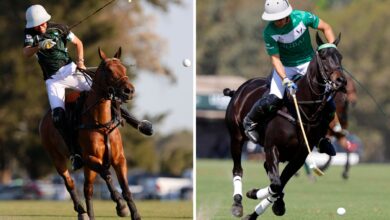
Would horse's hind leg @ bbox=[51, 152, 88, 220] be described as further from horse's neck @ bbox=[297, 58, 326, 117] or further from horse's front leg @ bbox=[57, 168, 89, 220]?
horse's neck @ bbox=[297, 58, 326, 117]

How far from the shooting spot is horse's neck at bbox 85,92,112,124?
15820mm

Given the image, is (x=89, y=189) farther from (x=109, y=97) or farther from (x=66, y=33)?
(x=66, y=33)

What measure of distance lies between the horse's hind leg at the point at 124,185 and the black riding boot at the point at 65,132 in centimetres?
65

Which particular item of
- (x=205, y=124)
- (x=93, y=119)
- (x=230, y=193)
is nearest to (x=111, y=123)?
(x=93, y=119)

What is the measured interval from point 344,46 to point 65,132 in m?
60.0

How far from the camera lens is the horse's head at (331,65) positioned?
14023 millimetres

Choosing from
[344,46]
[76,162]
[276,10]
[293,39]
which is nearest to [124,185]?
[76,162]

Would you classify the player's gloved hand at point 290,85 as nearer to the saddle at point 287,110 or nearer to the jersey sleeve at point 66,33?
the saddle at point 287,110

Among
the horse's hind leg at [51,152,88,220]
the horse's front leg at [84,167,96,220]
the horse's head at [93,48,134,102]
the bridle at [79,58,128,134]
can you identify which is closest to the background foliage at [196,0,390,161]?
the horse's hind leg at [51,152,88,220]

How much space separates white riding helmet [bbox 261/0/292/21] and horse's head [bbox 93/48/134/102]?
5.99 feet

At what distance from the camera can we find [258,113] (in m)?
15.3

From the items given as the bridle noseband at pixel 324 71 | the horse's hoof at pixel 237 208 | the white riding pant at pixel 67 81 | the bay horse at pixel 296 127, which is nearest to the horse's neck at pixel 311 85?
the bay horse at pixel 296 127

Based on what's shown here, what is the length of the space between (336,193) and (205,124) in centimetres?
4677

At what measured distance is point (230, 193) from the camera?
2366cm
